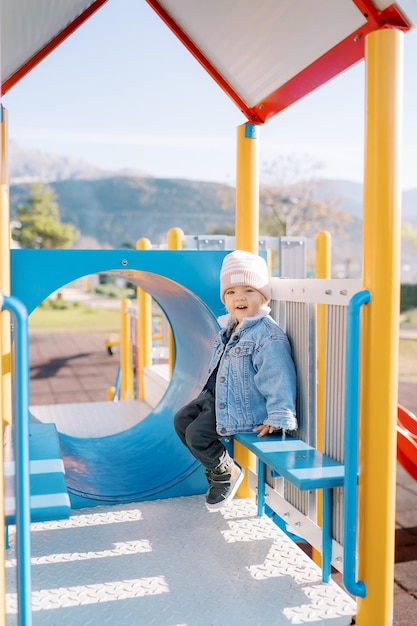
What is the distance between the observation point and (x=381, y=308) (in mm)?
2102

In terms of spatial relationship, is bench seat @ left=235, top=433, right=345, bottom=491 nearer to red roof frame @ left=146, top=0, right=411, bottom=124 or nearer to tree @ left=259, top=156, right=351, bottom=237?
red roof frame @ left=146, top=0, right=411, bottom=124

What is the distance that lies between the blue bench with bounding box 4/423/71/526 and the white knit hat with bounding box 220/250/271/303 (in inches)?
43.8

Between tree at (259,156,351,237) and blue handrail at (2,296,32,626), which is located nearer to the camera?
blue handrail at (2,296,32,626)

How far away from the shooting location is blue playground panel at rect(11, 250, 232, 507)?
3.04m

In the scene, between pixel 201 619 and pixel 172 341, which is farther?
pixel 172 341

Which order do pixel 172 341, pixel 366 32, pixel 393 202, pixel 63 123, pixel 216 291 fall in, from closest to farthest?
pixel 393 202
pixel 366 32
pixel 216 291
pixel 172 341
pixel 63 123

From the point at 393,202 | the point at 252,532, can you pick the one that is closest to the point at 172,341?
the point at 252,532

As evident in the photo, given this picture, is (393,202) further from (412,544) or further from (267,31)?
(412,544)

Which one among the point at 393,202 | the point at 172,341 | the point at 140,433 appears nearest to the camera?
the point at 393,202

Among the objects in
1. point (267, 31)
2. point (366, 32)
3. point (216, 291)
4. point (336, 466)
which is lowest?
point (336, 466)

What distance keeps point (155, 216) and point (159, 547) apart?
4013 inches

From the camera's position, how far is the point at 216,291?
343 cm

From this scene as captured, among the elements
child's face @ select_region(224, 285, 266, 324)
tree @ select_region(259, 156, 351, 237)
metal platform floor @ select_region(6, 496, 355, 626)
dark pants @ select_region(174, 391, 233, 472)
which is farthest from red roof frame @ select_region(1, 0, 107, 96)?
tree @ select_region(259, 156, 351, 237)

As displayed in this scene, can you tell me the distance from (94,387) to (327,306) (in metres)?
9.27
